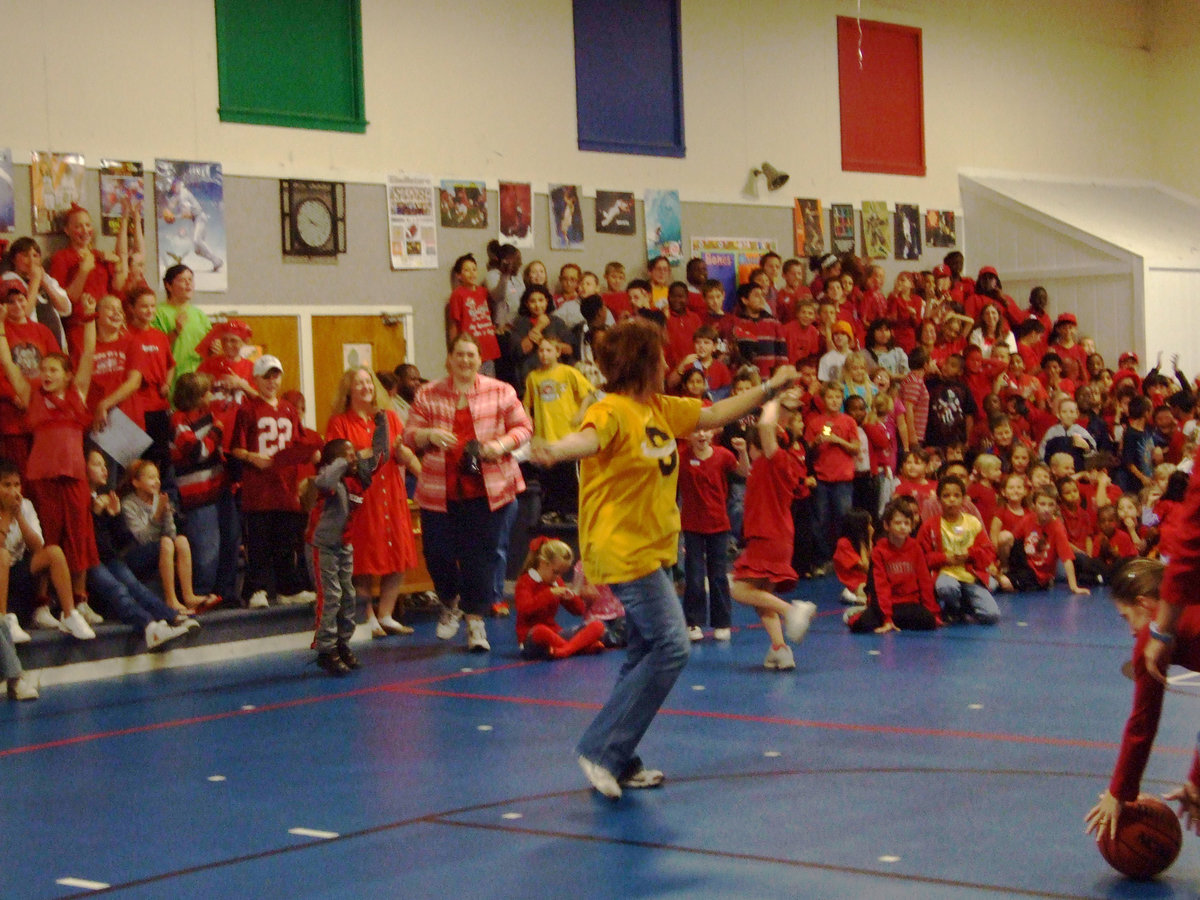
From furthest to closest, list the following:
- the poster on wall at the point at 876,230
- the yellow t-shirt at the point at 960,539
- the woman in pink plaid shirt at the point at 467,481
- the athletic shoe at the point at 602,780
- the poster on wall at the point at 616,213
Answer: the poster on wall at the point at 876,230 < the poster on wall at the point at 616,213 < the yellow t-shirt at the point at 960,539 < the woman in pink plaid shirt at the point at 467,481 < the athletic shoe at the point at 602,780

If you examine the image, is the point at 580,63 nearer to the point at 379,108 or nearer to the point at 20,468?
the point at 379,108

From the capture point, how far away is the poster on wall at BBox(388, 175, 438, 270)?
46.6 ft

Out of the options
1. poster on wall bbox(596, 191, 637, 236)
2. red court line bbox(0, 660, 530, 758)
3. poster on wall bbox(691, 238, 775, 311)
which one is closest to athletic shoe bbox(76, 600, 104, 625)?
red court line bbox(0, 660, 530, 758)

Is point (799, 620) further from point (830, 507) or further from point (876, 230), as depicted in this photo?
point (876, 230)

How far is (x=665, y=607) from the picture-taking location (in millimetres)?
5984

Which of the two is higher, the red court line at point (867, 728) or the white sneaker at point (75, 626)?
the white sneaker at point (75, 626)

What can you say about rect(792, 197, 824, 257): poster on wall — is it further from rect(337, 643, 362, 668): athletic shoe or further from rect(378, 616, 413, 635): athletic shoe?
rect(337, 643, 362, 668): athletic shoe

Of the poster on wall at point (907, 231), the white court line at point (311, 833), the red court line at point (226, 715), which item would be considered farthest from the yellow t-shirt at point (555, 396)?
the poster on wall at point (907, 231)

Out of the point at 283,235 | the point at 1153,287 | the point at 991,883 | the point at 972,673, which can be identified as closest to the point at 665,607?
the point at 991,883

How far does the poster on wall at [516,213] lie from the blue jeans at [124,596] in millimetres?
6187

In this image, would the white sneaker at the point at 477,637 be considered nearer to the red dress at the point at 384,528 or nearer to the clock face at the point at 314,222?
the red dress at the point at 384,528

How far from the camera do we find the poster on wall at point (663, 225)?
16.4 metres

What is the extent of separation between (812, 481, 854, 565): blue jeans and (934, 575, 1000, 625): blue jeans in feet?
9.09

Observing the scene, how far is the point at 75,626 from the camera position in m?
9.27
